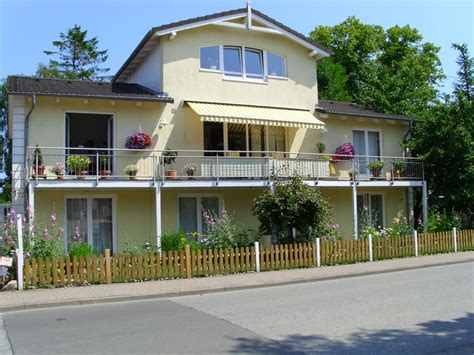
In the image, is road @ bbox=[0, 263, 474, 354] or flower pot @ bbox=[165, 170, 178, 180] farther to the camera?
flower pot @ bbox=[165, 170, 178, 180]

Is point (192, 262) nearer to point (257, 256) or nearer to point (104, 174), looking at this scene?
point (257, 256)

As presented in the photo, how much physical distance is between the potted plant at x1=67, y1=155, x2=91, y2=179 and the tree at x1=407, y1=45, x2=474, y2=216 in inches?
598

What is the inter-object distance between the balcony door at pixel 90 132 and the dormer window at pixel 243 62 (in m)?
4.63

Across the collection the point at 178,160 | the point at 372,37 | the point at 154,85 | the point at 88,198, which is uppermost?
the point at 372,37

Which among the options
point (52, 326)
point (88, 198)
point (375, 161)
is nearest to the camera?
point (52, 326)

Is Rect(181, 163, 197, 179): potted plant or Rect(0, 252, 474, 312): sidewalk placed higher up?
Rect(181, 163, 197, 179): potted plant

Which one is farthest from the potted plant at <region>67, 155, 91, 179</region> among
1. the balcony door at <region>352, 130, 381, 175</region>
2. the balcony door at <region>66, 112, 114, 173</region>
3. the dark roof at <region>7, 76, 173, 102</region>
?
the balcony door at <region>352, 130, 381, 175</region>

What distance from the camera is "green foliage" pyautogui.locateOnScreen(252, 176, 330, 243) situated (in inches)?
672

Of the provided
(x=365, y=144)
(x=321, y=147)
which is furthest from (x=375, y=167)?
(x=321, y=147)

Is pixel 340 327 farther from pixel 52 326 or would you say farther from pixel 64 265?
pixel 64 265

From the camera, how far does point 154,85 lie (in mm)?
21219

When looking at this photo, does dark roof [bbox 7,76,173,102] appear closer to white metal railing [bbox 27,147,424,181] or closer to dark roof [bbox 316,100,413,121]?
white metal railing [bbox 27,147,424,181]

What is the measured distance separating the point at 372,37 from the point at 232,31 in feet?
84.0

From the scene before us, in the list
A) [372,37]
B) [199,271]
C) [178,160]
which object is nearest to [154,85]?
[178,160]
